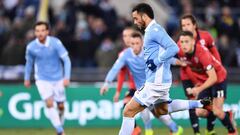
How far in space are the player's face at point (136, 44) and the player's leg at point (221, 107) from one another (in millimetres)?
1642

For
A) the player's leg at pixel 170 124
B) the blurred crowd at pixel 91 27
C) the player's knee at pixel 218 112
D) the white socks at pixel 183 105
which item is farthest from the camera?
the blurred crowd at pixel 91 27

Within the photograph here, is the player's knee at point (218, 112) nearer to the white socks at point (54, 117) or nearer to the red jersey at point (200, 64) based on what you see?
the red jersey at point (200, 64)

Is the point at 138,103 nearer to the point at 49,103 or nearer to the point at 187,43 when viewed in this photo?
the point at 187,43

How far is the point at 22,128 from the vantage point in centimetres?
2039

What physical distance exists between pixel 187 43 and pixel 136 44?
4.35ft

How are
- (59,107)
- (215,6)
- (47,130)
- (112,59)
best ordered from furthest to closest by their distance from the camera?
(215,6), (112,59), (47,130), (59,107)

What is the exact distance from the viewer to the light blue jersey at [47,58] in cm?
1764

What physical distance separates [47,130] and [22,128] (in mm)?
887

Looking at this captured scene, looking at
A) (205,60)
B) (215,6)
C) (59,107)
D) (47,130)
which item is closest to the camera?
(205,60)

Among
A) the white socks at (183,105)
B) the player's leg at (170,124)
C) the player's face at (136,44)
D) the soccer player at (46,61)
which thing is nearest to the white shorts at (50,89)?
the soccer player at (46,61)

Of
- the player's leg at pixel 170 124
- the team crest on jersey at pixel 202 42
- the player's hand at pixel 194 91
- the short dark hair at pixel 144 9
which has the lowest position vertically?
the player's leg at pixel 170 124

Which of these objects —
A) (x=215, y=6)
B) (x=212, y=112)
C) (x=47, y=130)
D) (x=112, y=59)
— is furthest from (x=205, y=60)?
(x=215, y=6)

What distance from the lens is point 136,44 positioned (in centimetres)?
1680

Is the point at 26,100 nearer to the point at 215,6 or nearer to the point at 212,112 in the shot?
the point at 212,112
